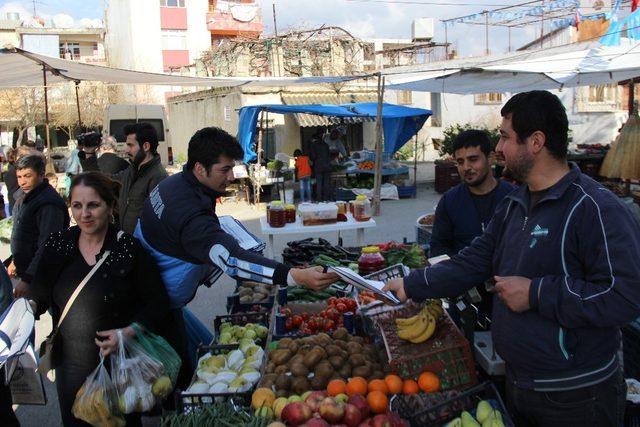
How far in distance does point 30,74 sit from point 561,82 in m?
8.27

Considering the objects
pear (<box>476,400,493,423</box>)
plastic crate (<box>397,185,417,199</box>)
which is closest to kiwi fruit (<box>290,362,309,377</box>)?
pear (<box>476,400,493,423</box>)

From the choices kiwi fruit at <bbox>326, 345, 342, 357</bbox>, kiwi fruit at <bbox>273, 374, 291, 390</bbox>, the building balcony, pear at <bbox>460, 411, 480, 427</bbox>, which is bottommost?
pear at <bbox>460, 411, 480, 427</bbox>

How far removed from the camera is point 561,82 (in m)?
8.70

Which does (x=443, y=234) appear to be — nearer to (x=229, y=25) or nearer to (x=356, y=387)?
(x=356, y=387)

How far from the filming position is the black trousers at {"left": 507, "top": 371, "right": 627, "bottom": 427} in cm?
217

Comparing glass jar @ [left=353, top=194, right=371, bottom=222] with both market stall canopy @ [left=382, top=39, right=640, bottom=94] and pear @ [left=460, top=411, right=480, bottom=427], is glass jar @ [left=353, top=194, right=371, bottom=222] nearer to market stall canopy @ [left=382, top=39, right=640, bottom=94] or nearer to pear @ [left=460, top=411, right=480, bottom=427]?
market stall canopy @ [left=382, top=39, right=640, bottom=94]

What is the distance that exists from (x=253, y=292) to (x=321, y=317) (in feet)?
5.23

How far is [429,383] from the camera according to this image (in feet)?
8.71

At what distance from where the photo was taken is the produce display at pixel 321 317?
3869mm

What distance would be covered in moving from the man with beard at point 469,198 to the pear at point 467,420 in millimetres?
1643

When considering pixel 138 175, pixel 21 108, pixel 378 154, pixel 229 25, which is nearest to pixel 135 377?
pixel 138 175

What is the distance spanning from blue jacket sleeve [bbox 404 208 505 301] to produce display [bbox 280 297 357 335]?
118 cm

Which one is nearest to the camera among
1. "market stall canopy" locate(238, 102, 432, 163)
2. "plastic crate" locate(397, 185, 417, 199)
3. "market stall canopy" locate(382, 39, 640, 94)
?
"market stall canopy" locate(382, 39, 640, 94)

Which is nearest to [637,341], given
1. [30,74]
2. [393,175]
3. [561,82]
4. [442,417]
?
[442,417]
